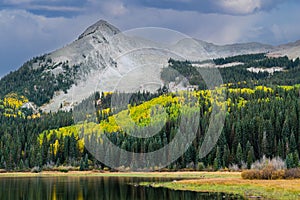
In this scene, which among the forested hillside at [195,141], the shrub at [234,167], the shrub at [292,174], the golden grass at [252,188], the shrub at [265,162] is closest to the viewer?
the golden grass at [252,188]

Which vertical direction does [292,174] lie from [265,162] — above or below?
below

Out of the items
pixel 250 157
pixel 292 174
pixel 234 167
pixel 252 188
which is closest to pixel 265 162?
pixel 250 157

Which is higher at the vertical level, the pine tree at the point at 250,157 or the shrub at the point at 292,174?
the pine tree at the point at 250,157

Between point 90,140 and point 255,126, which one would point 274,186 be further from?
point 90,140

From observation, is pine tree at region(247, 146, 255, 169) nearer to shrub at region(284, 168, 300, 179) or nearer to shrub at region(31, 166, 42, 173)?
shrub at region(284, 168, 300, 179)

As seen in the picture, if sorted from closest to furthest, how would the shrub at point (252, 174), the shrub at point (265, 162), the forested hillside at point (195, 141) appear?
the shrub at point (252, 174), the shrub at point (265, 162), the forested hillside at point (195, 141)

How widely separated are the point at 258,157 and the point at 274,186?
74190 mm

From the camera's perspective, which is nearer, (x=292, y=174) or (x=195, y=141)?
(x=292, y=174)

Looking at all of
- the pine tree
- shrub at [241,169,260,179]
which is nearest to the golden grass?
shrub at [241,169,260,179]

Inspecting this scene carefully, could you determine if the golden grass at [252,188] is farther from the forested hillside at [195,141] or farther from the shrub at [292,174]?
the forested hillside at [195,141]

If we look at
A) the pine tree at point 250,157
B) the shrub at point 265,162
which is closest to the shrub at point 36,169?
the pine tree at point 250,157

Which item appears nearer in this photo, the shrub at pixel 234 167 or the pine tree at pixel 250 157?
the shrub at pixel 234 167

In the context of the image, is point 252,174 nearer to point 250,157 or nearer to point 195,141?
point 250,157

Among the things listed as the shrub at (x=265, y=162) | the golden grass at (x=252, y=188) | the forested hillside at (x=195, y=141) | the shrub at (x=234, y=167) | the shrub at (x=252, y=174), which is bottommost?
the golden grass at (x=252, y=188)
